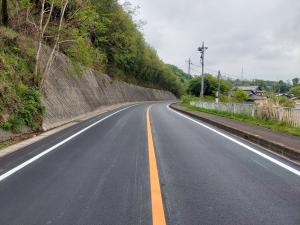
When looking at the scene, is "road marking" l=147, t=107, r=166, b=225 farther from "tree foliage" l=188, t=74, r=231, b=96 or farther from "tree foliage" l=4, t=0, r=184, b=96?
"tree foliage" l=188, t=74, r=231, b=96

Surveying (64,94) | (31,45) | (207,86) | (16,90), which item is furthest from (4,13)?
(207,86)

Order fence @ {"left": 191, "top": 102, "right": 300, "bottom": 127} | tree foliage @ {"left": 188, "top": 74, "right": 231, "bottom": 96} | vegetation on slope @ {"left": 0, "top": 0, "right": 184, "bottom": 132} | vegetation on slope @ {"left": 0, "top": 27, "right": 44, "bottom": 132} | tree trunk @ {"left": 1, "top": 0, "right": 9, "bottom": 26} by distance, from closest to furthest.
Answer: vegetation on slope @ {"left": 0, "top": 27, "right": 44, "bottom": 132} < vegetation on slope @ {"left": 0, "top": 0, "right": 184, "bottom": 132} < fence @ {"left": 191, "top": 102, "right": 300, "bottom": 127} < tree trunk @ {"left": 1, "top": 0, "right": 9, "bottom": 26} < tree foliage @ {"left": 188, "top": 74, "right": 231, "bottom": 96}

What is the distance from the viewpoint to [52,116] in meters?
16.0

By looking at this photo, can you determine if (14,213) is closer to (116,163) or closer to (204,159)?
(116,163)

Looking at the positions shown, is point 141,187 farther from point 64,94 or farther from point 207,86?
point 207,86

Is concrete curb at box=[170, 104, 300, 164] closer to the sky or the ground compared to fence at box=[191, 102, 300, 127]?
closer to the ground

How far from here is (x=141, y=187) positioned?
5.10 meters

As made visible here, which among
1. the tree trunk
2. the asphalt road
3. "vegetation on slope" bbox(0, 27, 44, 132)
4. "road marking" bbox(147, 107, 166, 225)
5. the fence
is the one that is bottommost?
the asphalt road

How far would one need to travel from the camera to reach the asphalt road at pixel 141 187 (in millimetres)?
3926

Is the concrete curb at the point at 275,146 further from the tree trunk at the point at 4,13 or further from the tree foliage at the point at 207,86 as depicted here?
the tree foliage at the point at 207,86

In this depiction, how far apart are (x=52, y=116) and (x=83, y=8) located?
621 centimetres

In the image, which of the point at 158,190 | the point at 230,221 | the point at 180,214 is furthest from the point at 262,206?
the point at 158,190

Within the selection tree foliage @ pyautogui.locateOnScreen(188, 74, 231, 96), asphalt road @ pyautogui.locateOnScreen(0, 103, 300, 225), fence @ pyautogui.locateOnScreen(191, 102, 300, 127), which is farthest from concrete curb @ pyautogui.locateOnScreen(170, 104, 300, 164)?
tree foliage @ pyautogui.locateOnScreen(188, 74, 231, 96)

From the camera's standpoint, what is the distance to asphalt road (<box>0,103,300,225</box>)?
3926mm
